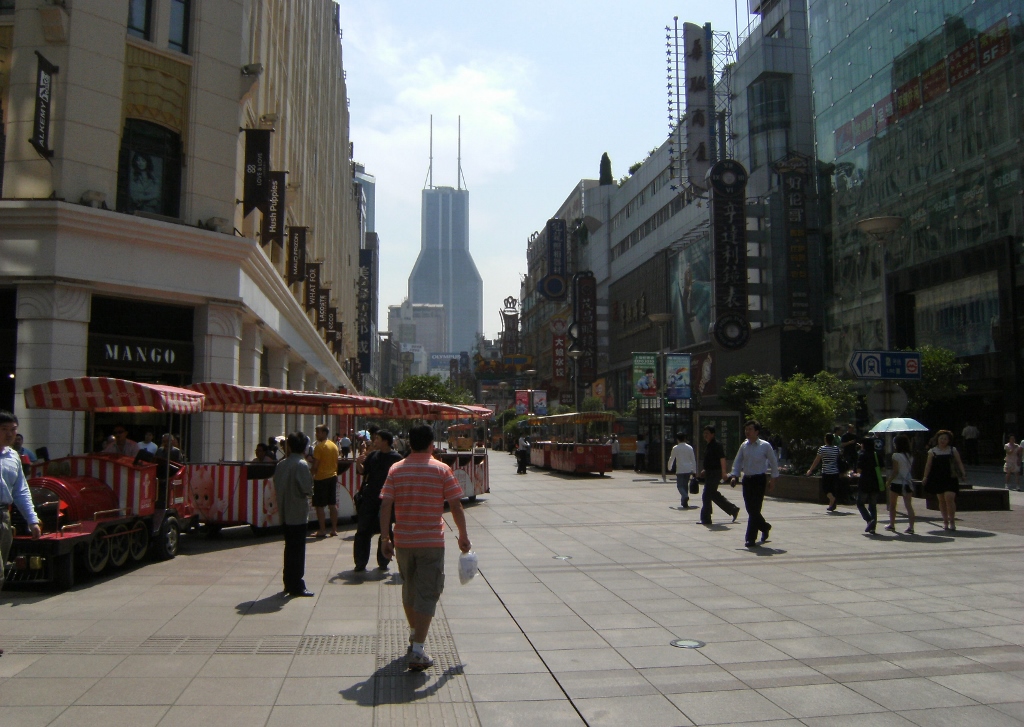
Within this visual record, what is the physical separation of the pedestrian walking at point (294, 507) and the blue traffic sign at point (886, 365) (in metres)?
10.8

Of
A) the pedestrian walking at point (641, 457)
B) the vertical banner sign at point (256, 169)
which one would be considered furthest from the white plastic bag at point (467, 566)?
the pedestrian walking at point (641, 457)

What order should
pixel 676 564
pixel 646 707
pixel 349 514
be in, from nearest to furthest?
pixel 646 707 → pixel 676 564 → pixel 349 514

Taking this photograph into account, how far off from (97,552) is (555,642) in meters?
5.83

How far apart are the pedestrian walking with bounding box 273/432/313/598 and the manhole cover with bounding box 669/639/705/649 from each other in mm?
3978

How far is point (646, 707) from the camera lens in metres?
5.30

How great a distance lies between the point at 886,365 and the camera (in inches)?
626

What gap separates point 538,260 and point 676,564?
10340 cm

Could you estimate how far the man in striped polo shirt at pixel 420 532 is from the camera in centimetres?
617

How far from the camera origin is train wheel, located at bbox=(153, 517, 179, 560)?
11219 mm

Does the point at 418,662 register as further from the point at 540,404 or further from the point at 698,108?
the point at 540,404

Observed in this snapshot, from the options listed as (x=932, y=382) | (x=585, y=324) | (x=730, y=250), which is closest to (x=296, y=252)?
(x=730, y=250)

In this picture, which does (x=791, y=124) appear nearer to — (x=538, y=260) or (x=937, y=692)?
(x=937, y=692)

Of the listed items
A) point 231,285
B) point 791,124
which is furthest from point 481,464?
point 791,124

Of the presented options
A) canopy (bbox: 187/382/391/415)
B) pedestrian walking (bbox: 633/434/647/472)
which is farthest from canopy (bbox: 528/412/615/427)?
canopy (bbox: 187/382/391/415)
